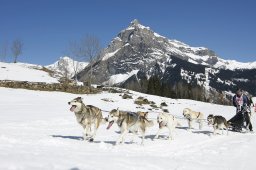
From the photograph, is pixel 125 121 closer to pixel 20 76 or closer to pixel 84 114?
pixel 84 114

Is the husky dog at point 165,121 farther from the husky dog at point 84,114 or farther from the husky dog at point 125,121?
the husky dog at point 84,114

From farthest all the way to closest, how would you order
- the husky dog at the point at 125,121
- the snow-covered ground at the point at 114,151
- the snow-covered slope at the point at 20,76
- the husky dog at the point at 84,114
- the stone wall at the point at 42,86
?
the snow-covered slope at the point at 20,76, the stone wall at the point at 42,86, the husky dog at the point at 84,114, the husky dog at the point at 125,121, the snow-covered ground at the point at 114,151

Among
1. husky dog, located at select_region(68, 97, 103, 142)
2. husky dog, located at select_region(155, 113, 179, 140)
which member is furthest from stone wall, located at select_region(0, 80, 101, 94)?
husky dog, located at select_region(68, 97, 103, 142)

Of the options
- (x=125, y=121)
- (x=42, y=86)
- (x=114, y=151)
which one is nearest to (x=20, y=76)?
(x=42, y=86)

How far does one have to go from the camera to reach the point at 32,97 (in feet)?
112

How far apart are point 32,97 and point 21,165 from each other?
91.2 ft

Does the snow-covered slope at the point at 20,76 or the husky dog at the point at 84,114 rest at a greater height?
the snow-covered slope at the point at 20,76

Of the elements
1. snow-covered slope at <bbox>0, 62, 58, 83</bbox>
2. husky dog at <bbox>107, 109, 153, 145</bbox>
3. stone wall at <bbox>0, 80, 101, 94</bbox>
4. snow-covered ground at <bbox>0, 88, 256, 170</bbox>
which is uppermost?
snow-covered slope at <bbox>0, 62, 58, 83</bbox>

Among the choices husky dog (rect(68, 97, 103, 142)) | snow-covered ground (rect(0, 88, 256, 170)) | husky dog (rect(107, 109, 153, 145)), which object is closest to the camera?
snow-covered ground (rect(0, 88, 256, 170))

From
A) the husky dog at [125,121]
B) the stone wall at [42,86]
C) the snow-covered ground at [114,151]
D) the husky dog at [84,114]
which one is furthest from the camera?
the stone wall at [42,86]

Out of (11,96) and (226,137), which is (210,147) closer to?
(226,137)

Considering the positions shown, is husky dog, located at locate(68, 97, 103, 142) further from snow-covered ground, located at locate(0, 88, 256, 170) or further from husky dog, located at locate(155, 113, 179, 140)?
husky dog, located at locate(155, 113, 179, 140)

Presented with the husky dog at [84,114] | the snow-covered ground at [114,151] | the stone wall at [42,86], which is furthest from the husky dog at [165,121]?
the stone wall at [42,86]

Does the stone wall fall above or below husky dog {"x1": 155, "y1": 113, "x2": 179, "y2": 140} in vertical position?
above
